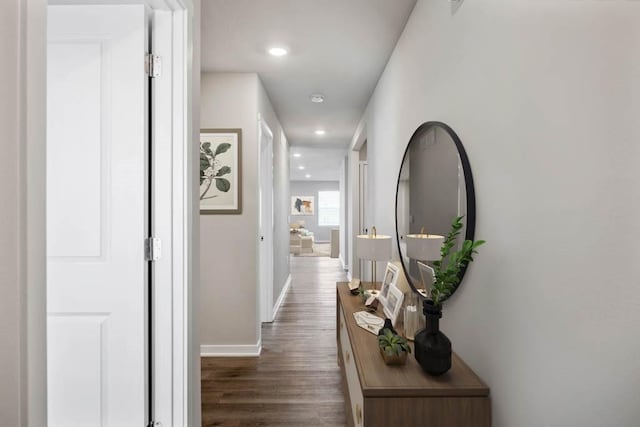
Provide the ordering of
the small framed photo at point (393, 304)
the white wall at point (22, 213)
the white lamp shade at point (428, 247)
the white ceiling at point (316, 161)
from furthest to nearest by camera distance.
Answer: the white ceiling at point (316, 161) < the small framed photo at point (393, 304) < the white lamp shade at point (428, 247) < the white wall at point (22, 213)

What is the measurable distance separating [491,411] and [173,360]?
1.17 m

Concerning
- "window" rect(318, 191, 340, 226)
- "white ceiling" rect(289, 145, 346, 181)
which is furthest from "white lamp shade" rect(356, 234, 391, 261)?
"window" rect(318, 191, 340, 226)

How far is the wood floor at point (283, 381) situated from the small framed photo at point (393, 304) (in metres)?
0.78

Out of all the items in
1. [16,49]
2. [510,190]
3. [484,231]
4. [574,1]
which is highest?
[574,1]

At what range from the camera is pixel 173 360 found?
1.42m

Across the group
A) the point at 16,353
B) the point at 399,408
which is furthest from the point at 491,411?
the point at 16,353

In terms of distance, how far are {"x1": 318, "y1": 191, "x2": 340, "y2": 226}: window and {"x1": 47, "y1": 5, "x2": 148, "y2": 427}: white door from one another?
1254 cm

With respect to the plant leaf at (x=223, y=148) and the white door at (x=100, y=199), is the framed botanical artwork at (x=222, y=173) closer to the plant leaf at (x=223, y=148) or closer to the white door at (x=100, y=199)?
the plant leaf at (x=223, y=148)

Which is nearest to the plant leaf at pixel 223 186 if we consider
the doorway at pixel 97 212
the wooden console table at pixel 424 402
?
the doorway at pixel 97 212

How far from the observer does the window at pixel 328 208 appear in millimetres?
13906

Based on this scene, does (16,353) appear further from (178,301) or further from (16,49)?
(178,301)

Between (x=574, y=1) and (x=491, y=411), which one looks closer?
(x=574, y=1)

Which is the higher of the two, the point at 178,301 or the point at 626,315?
the point at 626,315

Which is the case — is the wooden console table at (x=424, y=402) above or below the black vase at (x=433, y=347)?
below
